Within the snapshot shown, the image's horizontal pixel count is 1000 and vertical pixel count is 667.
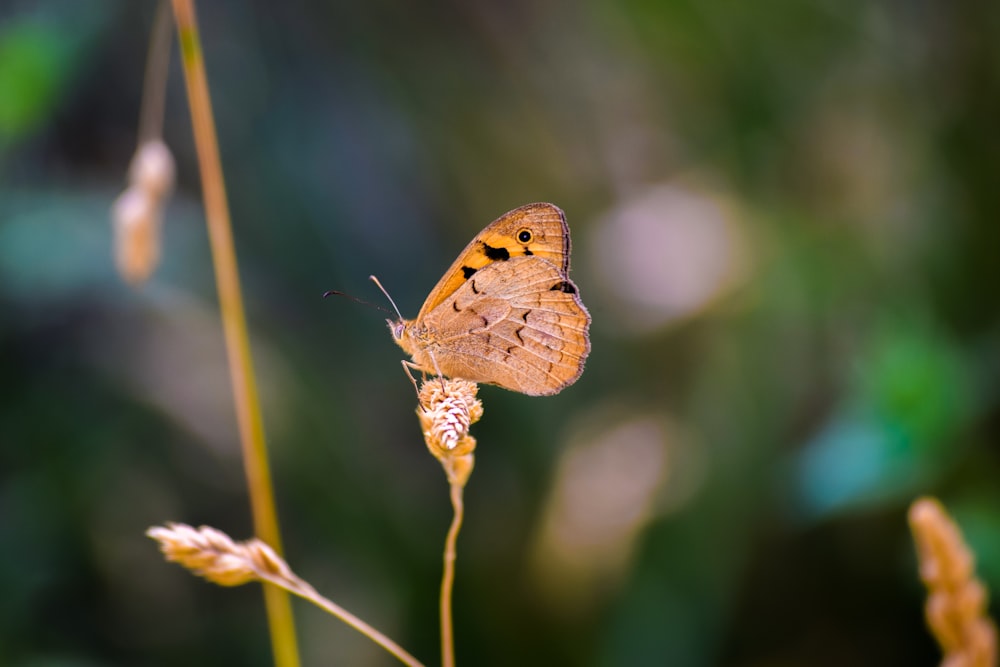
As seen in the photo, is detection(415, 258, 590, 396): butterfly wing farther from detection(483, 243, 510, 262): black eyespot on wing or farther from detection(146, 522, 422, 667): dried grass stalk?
detection(146, 522, 422, 667): dried grass stalk

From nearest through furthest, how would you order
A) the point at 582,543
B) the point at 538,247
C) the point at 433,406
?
the point at 433,406
the point at 538,247
the point at 582,543

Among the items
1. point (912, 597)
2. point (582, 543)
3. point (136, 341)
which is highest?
point (136, 341)

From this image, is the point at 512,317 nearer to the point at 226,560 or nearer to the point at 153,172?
the point at 153,172

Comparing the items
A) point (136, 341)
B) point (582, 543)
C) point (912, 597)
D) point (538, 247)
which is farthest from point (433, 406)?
point (136, 341)

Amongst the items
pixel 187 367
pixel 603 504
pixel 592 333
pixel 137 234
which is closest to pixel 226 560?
pixel 137 234

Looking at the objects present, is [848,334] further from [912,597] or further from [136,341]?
[136,341]

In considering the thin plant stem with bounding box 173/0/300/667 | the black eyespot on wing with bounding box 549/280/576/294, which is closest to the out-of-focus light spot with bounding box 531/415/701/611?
the black eyespot on wing with bounding box 549/280/576/294

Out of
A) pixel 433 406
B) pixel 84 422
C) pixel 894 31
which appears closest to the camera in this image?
pixel 433 406
